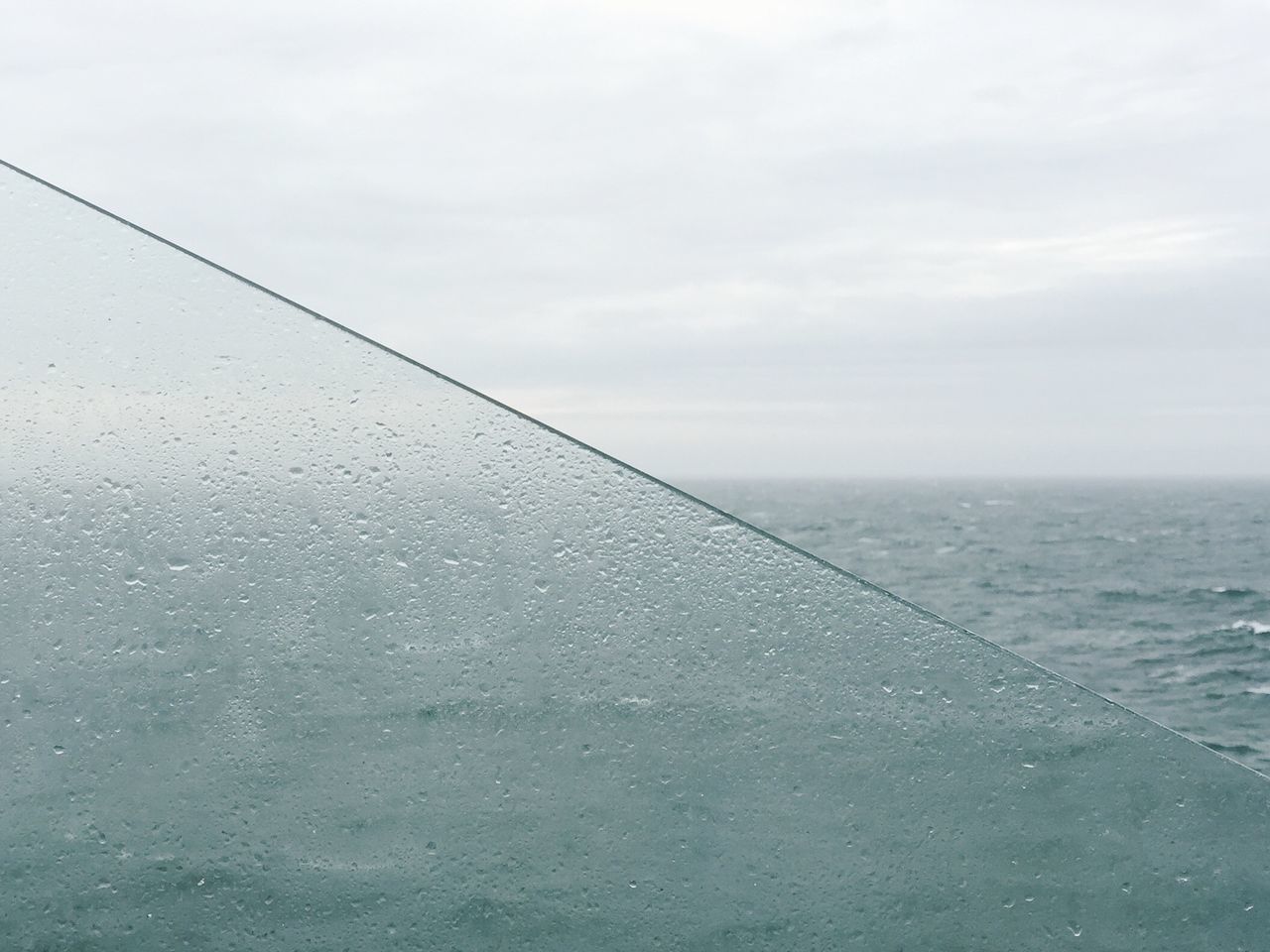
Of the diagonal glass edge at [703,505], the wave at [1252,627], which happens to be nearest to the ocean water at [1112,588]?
the wave at [1252,627]

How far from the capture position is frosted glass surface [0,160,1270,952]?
5.69 feet

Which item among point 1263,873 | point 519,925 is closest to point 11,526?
point 519,925

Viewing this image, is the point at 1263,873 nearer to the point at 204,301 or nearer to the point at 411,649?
the point at 411,649

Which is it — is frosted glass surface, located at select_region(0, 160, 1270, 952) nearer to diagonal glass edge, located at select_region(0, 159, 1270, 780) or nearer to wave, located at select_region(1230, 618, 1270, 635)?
diagonal glass edge, located at select_region(0, 159, 1270, 780)

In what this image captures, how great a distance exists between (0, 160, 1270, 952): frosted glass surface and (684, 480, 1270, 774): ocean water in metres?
4.02

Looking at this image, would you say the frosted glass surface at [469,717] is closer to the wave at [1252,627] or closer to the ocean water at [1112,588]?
the ocean water at [1112,588]

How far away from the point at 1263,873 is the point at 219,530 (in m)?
1.59

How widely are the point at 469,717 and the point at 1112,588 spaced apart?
3124cm

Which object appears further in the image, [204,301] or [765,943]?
[204,301]

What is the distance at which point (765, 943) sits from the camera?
173cm

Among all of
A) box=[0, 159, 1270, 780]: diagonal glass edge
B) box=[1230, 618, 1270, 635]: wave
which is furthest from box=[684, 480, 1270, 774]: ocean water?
box=[0, 159, 1270, 780]: diagonal glass edge

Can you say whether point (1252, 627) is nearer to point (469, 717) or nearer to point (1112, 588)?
point (1112, 588)

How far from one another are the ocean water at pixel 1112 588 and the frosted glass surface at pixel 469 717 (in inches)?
158

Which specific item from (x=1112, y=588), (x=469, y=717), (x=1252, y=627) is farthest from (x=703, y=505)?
(x=1112, y=588)
